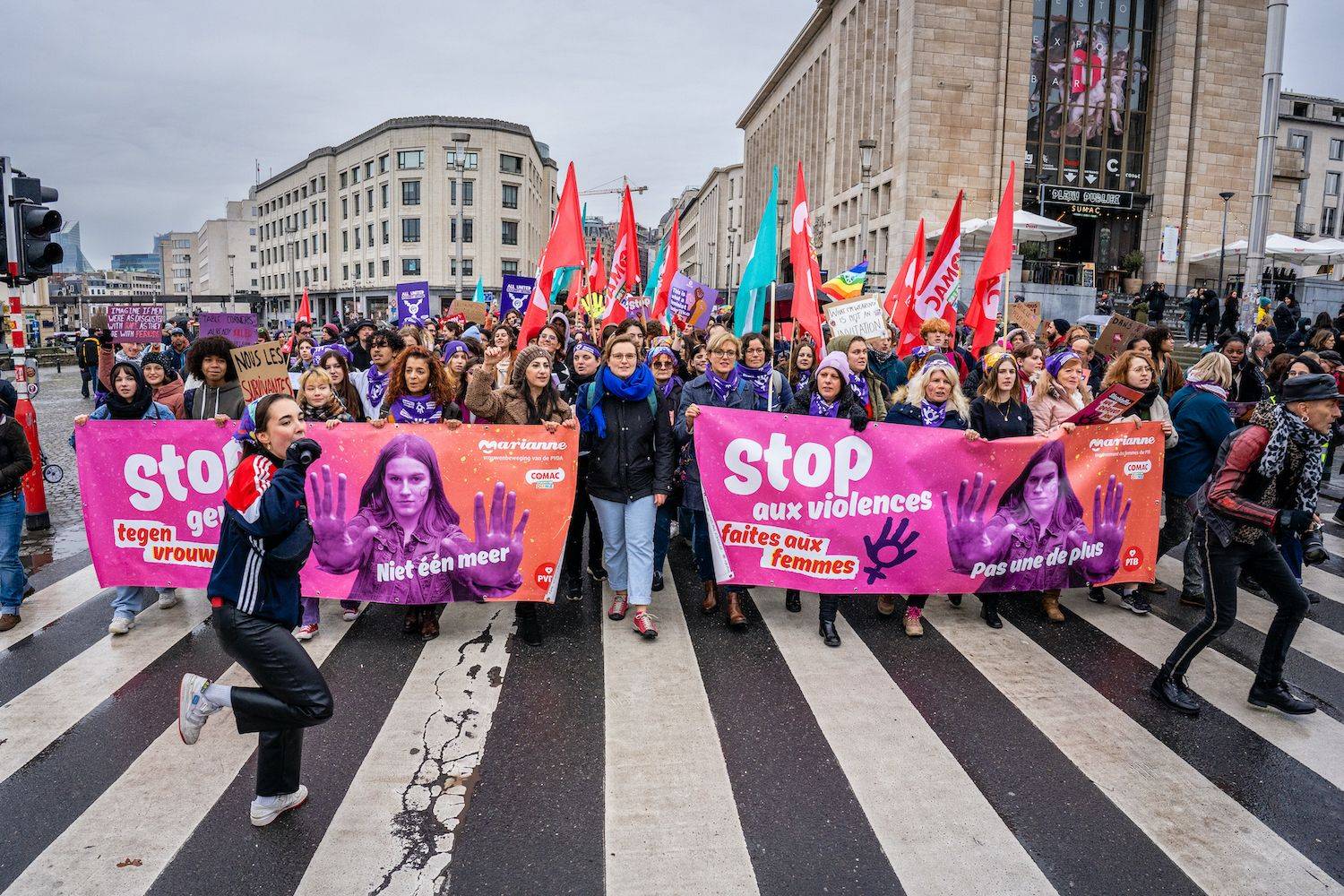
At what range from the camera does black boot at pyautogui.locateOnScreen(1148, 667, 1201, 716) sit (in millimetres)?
4621

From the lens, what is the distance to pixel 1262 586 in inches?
181

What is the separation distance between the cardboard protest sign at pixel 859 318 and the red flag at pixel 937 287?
4.19 ft

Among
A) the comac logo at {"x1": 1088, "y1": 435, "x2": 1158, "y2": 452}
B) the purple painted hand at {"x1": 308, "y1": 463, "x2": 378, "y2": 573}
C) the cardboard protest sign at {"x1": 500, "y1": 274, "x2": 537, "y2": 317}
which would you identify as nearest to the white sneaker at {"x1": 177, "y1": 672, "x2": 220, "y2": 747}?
the purple painted hand at {"x1": 308, "y1": 463, "x2": 378, "y2": 573}

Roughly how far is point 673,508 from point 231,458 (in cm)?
340

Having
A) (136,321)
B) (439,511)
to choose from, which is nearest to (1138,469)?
(439,511)

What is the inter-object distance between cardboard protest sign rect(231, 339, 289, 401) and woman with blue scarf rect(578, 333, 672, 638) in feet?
8.89

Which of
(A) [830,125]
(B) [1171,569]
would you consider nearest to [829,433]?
(B) [1171,569]

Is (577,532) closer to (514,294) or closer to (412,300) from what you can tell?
(514,294)

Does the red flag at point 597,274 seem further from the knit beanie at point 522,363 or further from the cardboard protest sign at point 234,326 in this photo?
the knit beanie at point 522,363

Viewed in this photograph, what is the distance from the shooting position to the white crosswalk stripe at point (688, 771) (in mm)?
3246

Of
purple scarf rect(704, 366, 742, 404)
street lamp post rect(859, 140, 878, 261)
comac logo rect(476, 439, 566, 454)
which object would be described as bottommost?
comac logo rect(476, 439, 566, 454)

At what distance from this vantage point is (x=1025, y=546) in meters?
6.01

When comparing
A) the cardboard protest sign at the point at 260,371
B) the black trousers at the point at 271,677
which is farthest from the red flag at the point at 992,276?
the black trousers at the point at 271,677

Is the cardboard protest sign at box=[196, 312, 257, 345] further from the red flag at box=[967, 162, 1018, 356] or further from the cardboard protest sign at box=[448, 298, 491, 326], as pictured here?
the red flag at box=[967, 162, 1018, 356]
